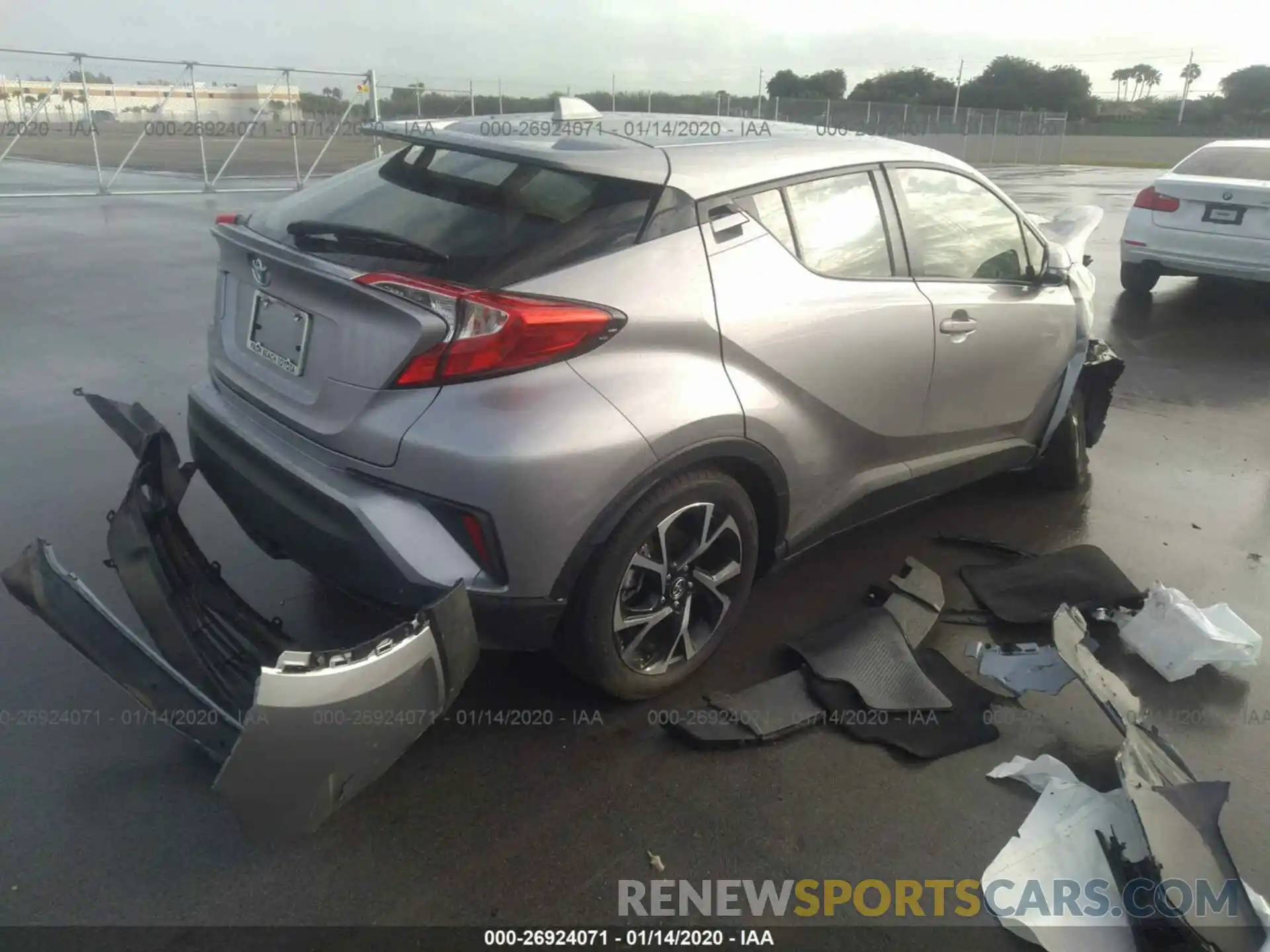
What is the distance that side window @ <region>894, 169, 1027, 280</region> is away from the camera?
11.7 ft

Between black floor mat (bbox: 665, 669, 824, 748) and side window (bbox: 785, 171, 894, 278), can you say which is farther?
side window (bbox: 785, 171, 894, 278)

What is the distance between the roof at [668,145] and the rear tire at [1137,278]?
24.2 feet

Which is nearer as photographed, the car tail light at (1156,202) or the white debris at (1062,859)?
the white debris at (1062,859)

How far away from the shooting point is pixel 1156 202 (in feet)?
30.1

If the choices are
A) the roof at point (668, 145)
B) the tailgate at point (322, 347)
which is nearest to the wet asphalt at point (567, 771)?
the tailgate at point (322, 347)

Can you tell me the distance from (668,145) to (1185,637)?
2.48m

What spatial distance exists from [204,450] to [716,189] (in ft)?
6.01

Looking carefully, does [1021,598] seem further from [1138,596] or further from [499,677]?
[499,677]

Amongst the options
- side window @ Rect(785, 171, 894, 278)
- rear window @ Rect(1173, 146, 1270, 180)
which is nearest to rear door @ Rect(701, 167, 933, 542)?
side window @ Rect(785, 171, 894, 278)

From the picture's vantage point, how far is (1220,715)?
3105 mm

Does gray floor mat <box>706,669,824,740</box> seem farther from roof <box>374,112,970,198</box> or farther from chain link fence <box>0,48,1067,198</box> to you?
chain link fence <box>0,48,1067,198</box>

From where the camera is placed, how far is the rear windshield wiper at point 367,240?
2.54m

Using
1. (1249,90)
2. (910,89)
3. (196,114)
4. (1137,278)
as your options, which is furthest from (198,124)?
(1249,90)

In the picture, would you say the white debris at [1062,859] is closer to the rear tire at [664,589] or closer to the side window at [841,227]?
the rear tire at [664,589]
